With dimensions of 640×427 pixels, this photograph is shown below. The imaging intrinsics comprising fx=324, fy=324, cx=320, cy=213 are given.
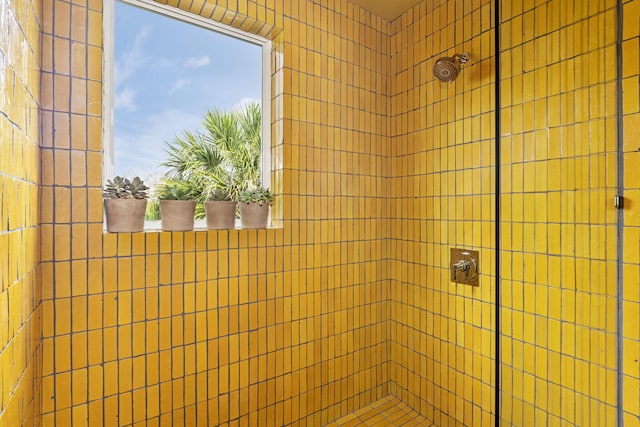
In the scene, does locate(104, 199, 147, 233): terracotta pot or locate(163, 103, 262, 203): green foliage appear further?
locate(163, 103, 262, 203): green foliage

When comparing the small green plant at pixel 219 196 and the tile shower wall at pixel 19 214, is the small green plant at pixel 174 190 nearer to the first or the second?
the small green plant at pixel 219 196

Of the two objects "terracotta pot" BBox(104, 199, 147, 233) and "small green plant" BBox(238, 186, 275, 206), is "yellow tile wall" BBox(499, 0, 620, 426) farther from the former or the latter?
"terracotta pot" BBox(104, 199, 147, 233)

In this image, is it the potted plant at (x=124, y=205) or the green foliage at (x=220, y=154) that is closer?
the potted plant at (x=124, y=205)

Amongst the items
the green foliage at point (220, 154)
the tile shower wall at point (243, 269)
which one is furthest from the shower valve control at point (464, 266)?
the green foliage at point (220, 154)

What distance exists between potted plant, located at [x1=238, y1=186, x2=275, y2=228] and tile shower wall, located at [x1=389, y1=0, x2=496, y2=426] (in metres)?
0.89

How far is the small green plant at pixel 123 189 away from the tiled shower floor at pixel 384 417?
154 centimetres

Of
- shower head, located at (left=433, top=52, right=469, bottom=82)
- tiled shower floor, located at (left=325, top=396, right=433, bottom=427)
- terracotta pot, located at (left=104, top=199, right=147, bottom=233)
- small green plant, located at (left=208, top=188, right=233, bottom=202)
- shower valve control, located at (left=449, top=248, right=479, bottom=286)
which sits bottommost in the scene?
tiled shower floor, located at (left=325, top=396, right=433, bottom=427)

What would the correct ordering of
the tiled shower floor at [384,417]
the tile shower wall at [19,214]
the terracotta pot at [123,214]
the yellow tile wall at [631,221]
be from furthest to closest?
the tiled shower floor at [384,417] < the terracotta pot at [123,214] < the yellow tile wall at [631,221] < the tile shower wall at [19,214]

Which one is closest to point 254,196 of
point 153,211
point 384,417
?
point 153,211

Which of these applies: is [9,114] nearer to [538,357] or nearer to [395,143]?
[538,357]

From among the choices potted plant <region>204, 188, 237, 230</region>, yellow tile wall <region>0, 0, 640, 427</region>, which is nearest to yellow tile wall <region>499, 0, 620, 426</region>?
yellow tile wall <region>0, 0, 640, 427</region>

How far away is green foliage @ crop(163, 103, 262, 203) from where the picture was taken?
60.3 inches

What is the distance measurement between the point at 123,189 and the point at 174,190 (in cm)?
18

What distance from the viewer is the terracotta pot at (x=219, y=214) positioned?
144 centimetres
